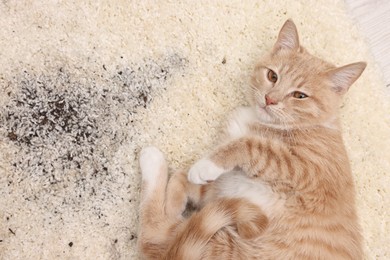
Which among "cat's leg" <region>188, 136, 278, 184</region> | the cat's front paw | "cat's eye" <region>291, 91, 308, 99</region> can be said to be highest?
"cat's eye" <region>291, 91, 308, 99</region>

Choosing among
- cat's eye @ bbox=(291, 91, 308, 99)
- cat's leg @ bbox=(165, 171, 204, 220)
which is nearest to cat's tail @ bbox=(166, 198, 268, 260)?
cat's leg @ bbox=(165, 171, 204, 220)

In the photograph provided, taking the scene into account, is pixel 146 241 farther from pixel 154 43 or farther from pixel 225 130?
pixel 154 43

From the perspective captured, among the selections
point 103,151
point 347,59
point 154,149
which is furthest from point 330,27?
point 103,151

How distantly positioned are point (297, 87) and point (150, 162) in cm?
55

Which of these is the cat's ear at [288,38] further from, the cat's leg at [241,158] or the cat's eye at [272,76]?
the cat's leg at [241,158]

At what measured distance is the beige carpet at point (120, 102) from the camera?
130 centimetres

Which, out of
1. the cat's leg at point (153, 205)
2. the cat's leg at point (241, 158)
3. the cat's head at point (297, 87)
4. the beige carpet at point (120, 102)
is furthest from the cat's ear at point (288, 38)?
the cat's leg at point (153, 205)

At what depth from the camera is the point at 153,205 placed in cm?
132

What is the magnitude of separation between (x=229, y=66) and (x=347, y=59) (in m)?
0.49

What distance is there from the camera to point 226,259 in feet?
3.79

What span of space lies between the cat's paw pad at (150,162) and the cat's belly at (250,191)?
0.67ft

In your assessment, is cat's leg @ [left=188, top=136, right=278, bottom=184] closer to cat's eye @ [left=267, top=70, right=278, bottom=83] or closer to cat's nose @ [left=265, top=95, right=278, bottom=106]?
cat's nose @ [left=265, top=95, right=278, bottom=106]

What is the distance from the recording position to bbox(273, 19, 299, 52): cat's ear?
1.35 m

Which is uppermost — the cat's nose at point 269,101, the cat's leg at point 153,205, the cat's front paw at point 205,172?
the cat's nose at point 269,101
